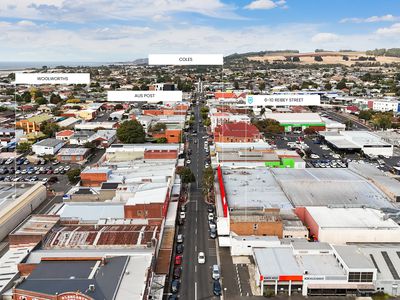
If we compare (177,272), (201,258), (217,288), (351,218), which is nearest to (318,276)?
(217,288)

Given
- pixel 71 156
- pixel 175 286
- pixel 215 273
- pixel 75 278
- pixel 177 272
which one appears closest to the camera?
pixel 75 278

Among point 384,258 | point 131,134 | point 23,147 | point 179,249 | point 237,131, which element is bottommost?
point 179,249

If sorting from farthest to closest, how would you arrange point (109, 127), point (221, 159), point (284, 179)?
1. point (109, 127)
2. point (221, 159)
3. point (284, 179)

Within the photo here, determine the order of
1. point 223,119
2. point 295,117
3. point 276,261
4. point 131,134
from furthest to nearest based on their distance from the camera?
point 295,117
point 223,119
point 131,134
point 276,261

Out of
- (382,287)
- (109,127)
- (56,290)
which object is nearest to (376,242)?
(382,287)

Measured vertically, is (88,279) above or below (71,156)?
below

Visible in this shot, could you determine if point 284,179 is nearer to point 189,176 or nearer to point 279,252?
point 189,176

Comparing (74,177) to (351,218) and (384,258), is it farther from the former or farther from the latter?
(384,258)
